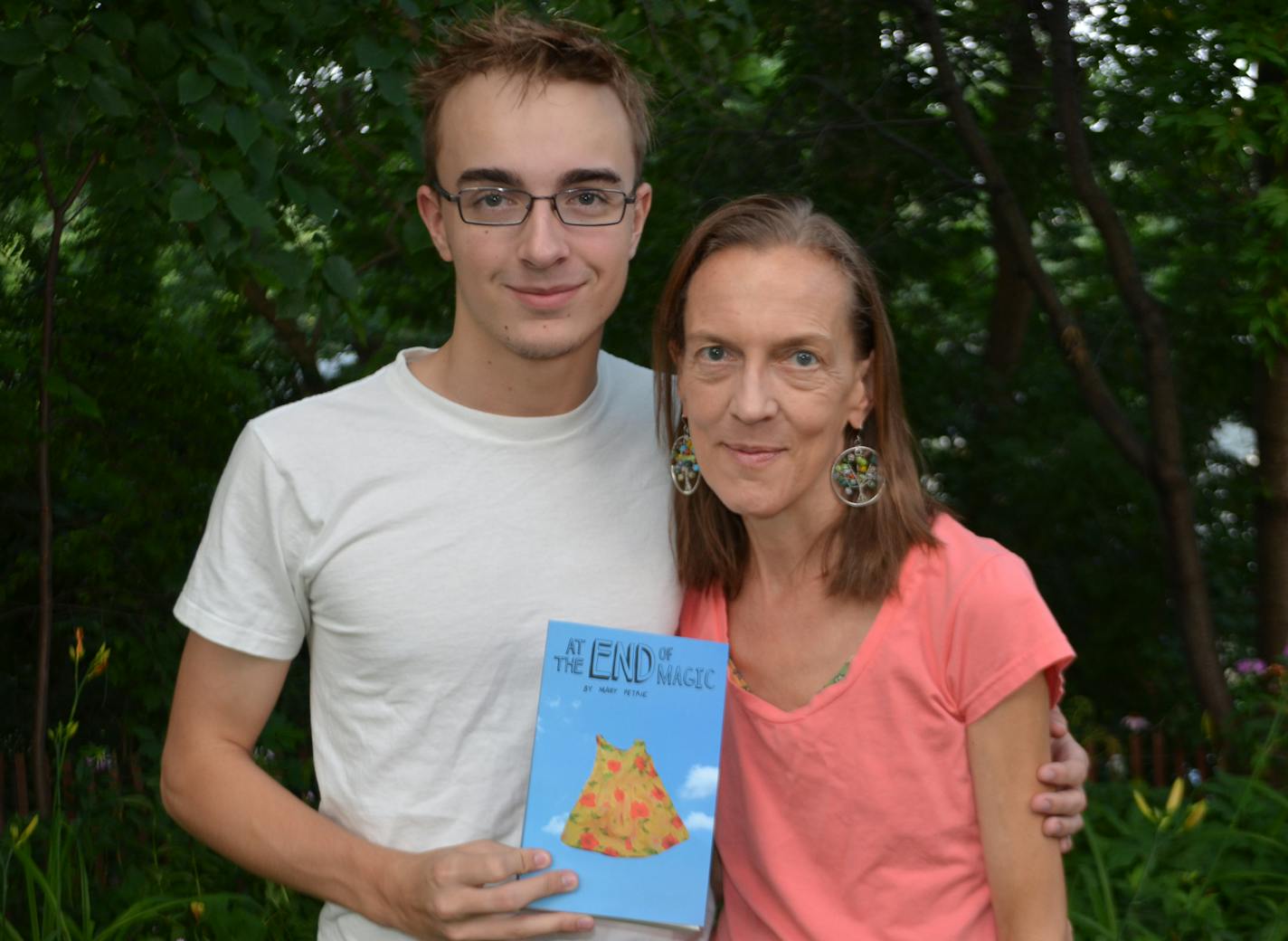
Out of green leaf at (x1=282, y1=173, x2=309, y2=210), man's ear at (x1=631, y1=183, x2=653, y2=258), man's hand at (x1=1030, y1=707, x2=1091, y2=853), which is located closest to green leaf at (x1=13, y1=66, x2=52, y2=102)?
green leaf at (x1=282, y1=173, x2=309, y2=210)

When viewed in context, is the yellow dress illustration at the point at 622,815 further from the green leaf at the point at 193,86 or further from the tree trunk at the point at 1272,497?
the tree trunk at the point at 1272,497

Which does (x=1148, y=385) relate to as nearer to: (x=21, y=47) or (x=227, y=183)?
(x=227, y=183)

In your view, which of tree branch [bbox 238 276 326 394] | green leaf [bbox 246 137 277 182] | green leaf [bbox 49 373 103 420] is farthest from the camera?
tree branch [bbox 238 276 326 394]

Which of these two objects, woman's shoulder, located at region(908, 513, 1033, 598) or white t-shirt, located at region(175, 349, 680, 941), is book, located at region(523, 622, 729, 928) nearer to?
white t-shirt, located at region(175, 349, 680, 941)

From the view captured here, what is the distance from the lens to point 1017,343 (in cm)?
762

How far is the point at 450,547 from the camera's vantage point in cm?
251

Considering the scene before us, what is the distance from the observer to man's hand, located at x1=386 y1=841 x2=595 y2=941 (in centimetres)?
221

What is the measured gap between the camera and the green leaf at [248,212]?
3.67m

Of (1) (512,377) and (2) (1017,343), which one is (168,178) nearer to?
(1) (512,377)

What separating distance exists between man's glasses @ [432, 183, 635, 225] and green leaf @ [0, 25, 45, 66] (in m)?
1.69

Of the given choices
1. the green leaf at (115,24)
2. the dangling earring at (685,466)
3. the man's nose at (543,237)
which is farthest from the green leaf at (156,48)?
the dangling earring at (685,466)

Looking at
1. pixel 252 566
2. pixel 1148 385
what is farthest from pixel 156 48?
pixel 1148 385

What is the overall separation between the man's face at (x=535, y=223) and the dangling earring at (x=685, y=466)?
0.24m

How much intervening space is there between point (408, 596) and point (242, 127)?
5.67 ft
